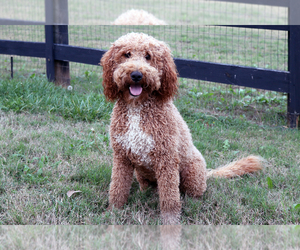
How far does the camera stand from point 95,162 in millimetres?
3174

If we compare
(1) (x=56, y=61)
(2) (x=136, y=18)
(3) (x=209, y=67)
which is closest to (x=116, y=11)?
(1) (x=56, y=61)

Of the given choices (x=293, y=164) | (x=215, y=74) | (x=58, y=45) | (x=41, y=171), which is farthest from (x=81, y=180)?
(x=58, y=45)

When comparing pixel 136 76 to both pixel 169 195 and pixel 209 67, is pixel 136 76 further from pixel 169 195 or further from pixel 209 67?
pixel 209 67

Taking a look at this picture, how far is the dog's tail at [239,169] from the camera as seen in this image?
304cm

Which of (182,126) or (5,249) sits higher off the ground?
(182,126)

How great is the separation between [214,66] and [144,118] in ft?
8.71

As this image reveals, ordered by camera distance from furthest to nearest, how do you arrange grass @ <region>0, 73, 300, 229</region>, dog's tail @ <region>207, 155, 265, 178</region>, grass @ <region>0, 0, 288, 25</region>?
grass @ <region>0, 0, 288, 25</region> < dog's tail @ <region>207, 155, 265, 178</region> < grass @ <region>0, 73, 300, 229</region>

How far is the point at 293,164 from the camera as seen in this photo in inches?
132

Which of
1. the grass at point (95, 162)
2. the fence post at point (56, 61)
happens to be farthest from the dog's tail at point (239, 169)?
the fence post at point (56, 61)

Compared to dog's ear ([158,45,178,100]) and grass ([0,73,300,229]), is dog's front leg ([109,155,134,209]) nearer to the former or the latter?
grass ([0,73,300,229])

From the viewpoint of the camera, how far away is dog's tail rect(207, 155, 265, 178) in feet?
9.99

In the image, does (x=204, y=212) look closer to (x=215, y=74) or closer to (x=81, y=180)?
(x=81, y=180)

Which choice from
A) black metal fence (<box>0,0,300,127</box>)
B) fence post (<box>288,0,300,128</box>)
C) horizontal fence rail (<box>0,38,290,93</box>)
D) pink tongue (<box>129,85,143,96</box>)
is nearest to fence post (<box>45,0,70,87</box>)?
black metal fence (<box>0,0,300,127</box>)

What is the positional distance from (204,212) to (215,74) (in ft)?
8.70
